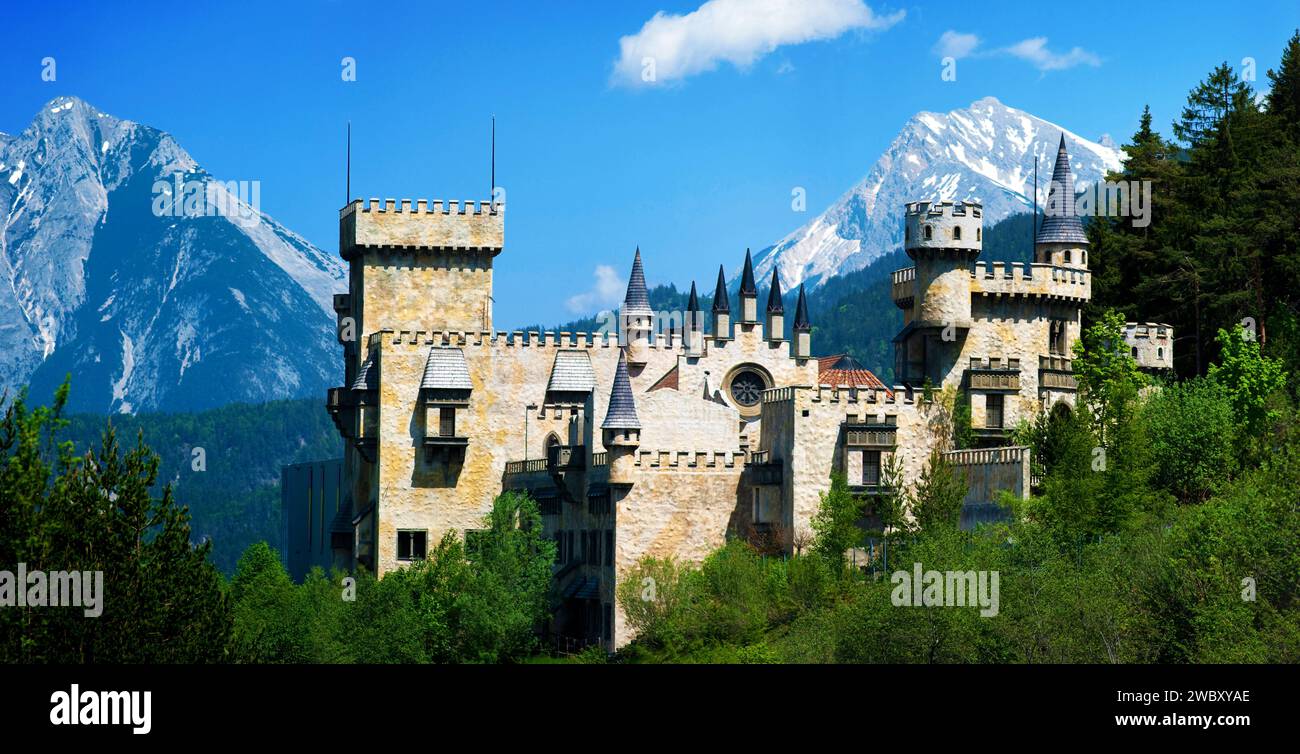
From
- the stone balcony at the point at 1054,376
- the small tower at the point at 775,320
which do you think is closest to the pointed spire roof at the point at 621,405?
the small tower at the point at 775,320

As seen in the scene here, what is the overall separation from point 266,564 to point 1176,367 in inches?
1571

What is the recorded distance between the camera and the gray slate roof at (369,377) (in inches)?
3588

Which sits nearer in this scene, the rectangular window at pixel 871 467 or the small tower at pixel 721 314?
the rectangular window at pixel 871 467

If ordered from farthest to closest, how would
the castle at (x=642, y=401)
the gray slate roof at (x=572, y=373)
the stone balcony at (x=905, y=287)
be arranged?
the gray slate roof at (x=572, y=373), the stone balcony at (x=905, y=287), the castle at (x=642, y=401)

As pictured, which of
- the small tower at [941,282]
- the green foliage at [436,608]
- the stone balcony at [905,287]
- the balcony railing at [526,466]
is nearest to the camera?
the green foliage at [436,608]

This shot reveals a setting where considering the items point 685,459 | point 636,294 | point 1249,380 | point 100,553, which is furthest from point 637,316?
point 100,553

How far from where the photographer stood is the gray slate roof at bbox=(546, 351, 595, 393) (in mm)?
91125

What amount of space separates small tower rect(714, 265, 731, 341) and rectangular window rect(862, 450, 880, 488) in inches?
603

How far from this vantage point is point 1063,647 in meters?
63.6

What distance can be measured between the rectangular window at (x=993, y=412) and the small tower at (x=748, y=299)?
1417 cm

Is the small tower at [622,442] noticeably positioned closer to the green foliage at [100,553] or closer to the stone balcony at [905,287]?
the stone balcony at [905,287]

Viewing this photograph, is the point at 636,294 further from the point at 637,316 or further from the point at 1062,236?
the point at 1062,236
